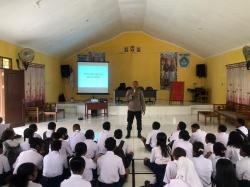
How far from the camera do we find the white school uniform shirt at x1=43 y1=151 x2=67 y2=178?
3.79 metres

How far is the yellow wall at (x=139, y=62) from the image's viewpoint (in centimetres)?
1588

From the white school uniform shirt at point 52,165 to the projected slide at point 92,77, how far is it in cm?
1015

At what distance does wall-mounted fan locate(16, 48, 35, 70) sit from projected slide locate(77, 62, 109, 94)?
12.4 feet

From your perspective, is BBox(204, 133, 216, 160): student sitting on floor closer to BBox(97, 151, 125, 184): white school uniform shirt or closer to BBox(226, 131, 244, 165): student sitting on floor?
BBox(226, 131, 244, 165): student sitting on floor

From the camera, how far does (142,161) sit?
550cm

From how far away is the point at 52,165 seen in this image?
380cm

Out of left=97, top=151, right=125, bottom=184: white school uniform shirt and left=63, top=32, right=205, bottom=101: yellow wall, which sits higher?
left=63, top=32, right=205, bottom=101: yellow wall

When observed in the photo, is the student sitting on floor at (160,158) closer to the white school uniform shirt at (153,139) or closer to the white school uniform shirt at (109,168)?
the white school uniform shirt at (109,168)

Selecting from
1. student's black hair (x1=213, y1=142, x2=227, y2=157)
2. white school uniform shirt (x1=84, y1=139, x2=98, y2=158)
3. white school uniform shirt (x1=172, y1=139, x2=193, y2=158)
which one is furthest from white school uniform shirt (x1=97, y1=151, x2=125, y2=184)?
student's black hair (x1=213, y1=142, x2=227, y2=157)

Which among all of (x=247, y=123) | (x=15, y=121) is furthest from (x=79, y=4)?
(x=247, y=123)

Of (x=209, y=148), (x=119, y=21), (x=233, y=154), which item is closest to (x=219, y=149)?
(x=233, y=154)

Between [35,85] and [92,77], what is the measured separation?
2.99m

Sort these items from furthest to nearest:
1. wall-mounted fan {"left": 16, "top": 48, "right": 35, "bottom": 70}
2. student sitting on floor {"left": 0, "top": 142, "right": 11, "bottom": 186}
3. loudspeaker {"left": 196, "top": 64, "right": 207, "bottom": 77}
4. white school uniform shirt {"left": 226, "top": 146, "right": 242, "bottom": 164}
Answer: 1. loudspeaker {"left": 196, "top": 64, "right": 207, "bottom": 77}
2. wall-mounted fan {"left": 16, "top": 48, "right": 35, "bottom": 70}
3. white school uniform shirt {"left": 226, "top": 146, "right": 242, "bottom": 164}
4. student sitting on floor {"left": 0, "top": 142, "right": 11, "bottom": 186}

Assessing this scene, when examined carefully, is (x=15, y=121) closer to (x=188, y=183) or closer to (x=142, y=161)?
(x=142, y=161)
